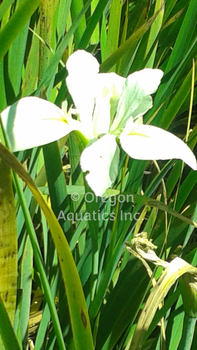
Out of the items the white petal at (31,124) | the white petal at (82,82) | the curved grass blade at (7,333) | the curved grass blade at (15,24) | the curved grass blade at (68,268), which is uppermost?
the curved grass blade at (15,24)

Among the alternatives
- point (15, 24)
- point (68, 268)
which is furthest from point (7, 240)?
point (15, 24)

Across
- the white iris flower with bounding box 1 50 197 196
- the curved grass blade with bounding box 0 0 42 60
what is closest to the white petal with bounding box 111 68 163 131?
the white iris flower with bounding box 1 50 197 196

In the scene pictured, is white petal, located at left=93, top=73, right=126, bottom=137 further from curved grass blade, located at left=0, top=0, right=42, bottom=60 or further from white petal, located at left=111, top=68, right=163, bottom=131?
curved grass blade, located at left=0, top=0, right=42, bottom=60

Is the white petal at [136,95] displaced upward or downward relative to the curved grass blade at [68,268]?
upward

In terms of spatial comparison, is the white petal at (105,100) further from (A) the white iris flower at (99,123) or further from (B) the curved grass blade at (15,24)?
(B) the curved grass blade at (15,24)

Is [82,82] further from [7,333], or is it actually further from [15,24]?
[7,333]

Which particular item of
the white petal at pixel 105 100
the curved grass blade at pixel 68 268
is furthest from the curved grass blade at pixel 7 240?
the white petal at pixel 105 100

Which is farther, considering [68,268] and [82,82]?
[82,82]
